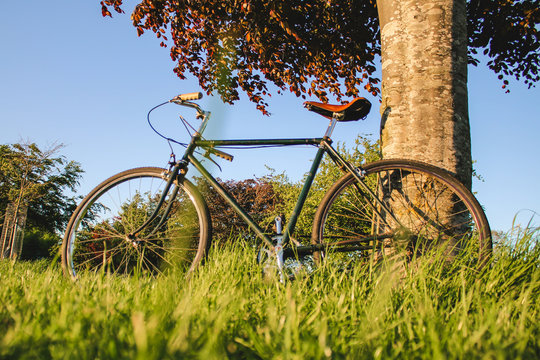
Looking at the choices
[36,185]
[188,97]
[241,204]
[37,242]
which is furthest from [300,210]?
[37,242]

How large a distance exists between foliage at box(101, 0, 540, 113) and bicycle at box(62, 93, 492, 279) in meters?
3.22

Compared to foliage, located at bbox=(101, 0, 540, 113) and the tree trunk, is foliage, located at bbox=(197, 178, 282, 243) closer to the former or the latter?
foliage, located at bbox=(101, 0, 540, 113)

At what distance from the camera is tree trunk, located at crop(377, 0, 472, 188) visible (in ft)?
8.25

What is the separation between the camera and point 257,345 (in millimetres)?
979

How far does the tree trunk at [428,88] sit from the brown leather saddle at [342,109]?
0.73 ft

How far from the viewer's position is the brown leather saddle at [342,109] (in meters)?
2.57

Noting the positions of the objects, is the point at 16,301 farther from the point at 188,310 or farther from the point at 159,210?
the point at 159,210

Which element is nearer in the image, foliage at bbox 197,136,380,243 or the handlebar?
the handlebar

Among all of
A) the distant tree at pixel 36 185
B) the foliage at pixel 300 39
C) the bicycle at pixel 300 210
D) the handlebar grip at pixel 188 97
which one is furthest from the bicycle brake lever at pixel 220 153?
the distant tree at pixel 36 185

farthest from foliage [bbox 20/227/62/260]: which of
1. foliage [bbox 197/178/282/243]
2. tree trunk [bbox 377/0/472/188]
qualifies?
tree trunk [bbox 377/0/472/188]

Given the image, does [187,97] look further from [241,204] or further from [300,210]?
[241,204]

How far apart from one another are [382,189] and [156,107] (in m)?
1.87

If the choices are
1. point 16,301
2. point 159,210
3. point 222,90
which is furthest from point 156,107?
point 222,90

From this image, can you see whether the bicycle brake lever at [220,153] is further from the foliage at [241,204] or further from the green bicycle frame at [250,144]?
the foliage at [241,204]
